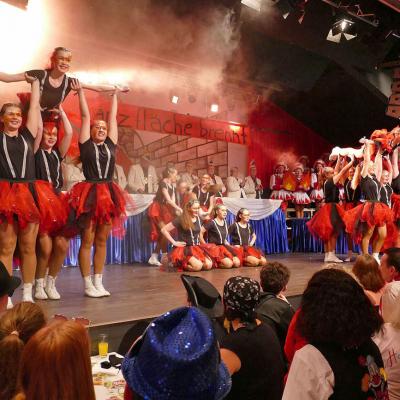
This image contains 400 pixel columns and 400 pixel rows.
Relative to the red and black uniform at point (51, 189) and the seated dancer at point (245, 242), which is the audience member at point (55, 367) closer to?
the red and black uniform at point (51, 189)

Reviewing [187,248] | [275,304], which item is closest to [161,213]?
[187,248]

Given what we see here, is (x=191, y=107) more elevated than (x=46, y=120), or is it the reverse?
(x=191, y=107)

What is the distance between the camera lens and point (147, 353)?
999 mm

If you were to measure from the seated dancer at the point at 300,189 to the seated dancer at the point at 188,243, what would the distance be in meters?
4.57

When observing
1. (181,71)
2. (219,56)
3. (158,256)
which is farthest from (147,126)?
(158,256)

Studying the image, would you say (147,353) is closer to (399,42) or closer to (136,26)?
(136,26)

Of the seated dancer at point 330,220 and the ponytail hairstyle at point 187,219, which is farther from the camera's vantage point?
the seated dancer at point 330,220

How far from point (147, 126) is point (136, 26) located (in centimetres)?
189

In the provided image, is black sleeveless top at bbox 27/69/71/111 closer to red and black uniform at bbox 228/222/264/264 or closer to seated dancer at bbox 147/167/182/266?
seated dancer at bbox 147/167/182/266

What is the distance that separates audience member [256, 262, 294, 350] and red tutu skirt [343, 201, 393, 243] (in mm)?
3736

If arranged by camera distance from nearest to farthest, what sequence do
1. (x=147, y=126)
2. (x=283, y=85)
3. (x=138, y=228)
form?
(x=138, y=228)
(x=147, y=126)
(x=283, y=85)

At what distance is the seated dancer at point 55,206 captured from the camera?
345 cm

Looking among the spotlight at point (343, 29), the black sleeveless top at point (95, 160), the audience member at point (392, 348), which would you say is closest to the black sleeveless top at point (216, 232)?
the black sleeveless top at point (95, 160)

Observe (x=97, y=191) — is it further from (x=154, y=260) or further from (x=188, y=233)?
(x=154, y=260)
